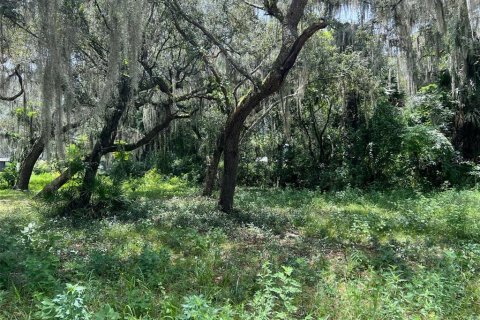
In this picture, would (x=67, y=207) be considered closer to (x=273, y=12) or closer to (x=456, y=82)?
(x=273, y=12)

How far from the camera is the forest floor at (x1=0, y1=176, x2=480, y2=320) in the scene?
254cm

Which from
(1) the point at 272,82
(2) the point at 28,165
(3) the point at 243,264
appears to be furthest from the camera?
(2) the point at 28,165

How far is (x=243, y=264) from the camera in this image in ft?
12.3

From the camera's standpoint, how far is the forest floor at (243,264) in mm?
2545

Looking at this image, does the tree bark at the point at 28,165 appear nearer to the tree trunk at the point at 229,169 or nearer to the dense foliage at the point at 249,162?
the dense foliage at the point at 249,162

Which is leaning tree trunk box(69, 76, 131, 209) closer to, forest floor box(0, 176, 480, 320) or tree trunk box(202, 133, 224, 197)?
forest floor box(0, 176, 480, 320)

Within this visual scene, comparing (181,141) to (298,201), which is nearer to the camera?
(298,201)

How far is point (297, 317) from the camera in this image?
264cm

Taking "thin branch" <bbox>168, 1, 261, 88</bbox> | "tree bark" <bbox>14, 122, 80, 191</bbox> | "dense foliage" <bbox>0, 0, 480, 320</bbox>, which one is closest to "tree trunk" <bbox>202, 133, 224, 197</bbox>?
"dense foliage" <bbox>0, 0, 480, 320</bbox>

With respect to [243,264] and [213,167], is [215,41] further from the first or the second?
[243,264]

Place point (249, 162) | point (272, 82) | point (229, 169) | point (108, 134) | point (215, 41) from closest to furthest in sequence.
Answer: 1. point (272, 82)
2. point (215, 41)
3. point (229, 169)
4. point (108, 134)
5. point (249, 162)

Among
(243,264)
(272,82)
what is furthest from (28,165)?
(243,264)

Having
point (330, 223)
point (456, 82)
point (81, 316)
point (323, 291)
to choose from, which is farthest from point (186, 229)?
point (456, 82)

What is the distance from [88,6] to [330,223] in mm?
4919
